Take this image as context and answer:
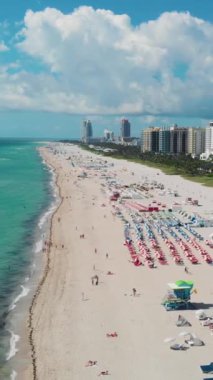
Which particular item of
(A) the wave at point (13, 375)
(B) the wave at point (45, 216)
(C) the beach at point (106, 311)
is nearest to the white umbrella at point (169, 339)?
(C) the beach at point (106, 311)

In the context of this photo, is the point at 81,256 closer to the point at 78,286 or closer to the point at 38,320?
the point at 78,286

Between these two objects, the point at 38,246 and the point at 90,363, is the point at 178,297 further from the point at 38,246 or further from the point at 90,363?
the point at 38,246

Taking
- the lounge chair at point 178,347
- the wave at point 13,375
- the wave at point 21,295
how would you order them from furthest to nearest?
the wave at point 21,295 < the lounge chair at point 178,347 < the wave at point 13,375

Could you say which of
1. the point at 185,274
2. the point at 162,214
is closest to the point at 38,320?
the point at 185,274

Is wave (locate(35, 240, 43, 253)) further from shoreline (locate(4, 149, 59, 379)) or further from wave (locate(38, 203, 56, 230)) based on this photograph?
wave (locate(38, 203, 56, 230))

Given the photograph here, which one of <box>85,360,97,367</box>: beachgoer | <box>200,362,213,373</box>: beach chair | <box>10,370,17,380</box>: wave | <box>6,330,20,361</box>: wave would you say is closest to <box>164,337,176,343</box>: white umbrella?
<box>200,362,213,373</box>: beach chair

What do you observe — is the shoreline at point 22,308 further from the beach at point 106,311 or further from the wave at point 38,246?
the beach at point 106,311

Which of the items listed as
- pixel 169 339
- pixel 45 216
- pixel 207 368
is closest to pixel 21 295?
pixel 169 339

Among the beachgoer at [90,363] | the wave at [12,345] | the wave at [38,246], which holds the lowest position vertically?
the wave at [38,246]
